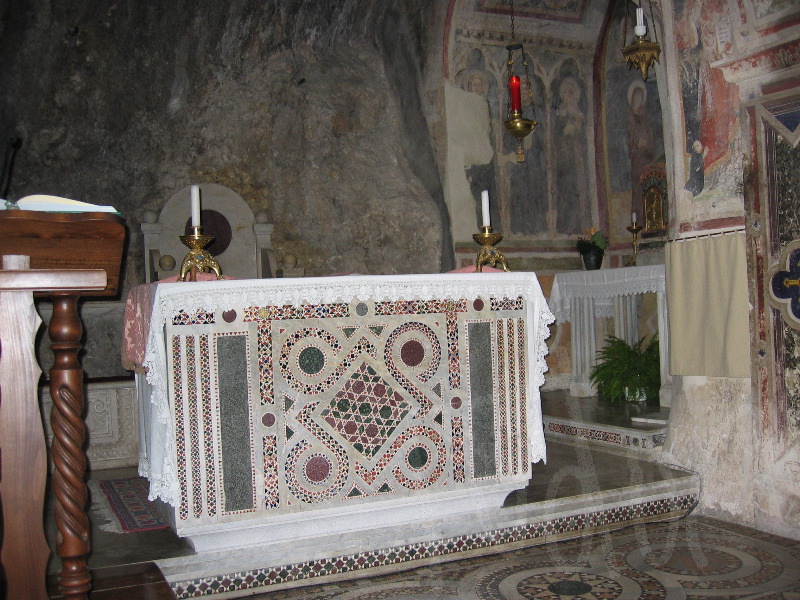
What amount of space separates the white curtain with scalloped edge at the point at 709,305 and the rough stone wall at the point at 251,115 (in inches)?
155

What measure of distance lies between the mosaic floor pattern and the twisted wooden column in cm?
181

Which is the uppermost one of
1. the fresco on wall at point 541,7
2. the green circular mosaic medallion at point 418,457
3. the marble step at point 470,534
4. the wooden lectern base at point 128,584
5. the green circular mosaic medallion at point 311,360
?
the fresco on wall at point 541,7

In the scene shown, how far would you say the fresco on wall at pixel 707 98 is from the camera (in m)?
4.55

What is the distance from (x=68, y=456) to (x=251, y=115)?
7.78m

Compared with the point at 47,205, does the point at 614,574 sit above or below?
below

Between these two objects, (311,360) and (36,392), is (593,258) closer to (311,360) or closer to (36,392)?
(311,360)

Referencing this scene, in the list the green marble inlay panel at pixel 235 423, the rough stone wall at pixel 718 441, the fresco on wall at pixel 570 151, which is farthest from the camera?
the fresco on wall at pixel 570 151

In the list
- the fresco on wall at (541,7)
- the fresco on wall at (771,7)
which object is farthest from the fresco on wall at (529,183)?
the fresco on wall at (771,7)

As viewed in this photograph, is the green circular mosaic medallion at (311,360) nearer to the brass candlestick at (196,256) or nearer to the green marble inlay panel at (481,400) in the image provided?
the brass candlestick at (196,256)

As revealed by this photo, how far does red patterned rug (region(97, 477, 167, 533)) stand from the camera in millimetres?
4105

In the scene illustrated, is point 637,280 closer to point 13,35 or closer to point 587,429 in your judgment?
point 587,429

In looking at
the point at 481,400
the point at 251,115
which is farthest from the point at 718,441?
the point at 251,115

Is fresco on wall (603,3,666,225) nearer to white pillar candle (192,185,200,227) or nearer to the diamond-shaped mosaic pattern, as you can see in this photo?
the diamond-shaped mosaic pattern

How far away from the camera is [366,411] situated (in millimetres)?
→ 3738
